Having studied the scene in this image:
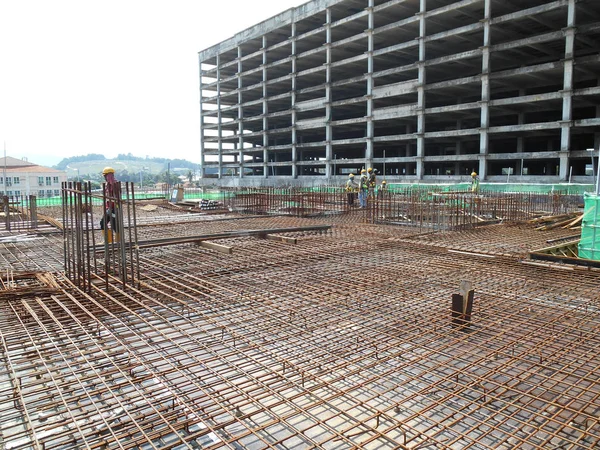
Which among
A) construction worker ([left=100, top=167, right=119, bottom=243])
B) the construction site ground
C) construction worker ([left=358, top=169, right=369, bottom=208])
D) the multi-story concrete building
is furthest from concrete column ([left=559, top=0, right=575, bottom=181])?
construction worker ([left=100, top=167, right=119, bottom=243])

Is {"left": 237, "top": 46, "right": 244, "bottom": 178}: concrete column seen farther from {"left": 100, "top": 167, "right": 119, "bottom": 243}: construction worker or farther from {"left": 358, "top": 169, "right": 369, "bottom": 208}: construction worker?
{"left": 100, "top": 167, "right": 119, "bottom": 243}: construction worker

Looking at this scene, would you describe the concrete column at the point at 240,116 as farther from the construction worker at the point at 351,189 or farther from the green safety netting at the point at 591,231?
the green safety netting at the point at 591,231

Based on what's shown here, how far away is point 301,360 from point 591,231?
6.04 m

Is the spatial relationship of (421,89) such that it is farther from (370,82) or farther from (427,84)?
(370,82)

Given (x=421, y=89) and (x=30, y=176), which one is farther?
(x=30, y=176)

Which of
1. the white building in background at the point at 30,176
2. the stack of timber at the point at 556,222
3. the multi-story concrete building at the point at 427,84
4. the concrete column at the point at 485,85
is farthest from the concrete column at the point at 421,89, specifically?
the white building in background at the point at 30,176

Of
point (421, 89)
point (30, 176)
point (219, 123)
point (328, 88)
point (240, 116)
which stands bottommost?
point (30, 176)

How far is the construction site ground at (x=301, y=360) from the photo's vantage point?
2541mm

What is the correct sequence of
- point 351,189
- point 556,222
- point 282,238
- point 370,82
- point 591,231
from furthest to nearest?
point 370,82, point 351,189, point 556,222, point 282,238, point 591,231

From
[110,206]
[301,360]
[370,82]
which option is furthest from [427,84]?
[301,360]

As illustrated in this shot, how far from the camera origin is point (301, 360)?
11.4ft

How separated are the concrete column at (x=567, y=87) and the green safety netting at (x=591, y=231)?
2127cm

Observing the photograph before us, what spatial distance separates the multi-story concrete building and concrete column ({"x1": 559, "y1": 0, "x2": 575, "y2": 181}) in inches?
2.4

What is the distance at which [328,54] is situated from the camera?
3831 centimetres
